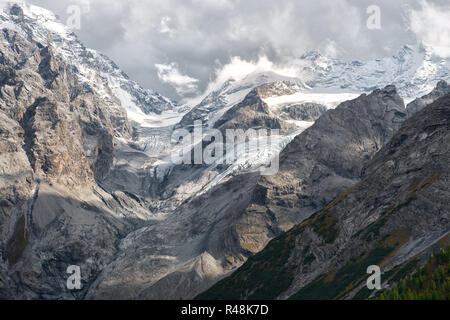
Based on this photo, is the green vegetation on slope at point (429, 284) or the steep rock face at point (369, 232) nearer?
the green vegetation on slope at point (429, 284)

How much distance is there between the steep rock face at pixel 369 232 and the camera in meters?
136

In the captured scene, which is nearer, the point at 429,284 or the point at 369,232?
the point at 429,284

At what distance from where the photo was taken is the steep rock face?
445ft

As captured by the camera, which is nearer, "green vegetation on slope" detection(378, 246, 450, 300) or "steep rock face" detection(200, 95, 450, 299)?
"green vegetation on slope" detection(378, 246, 450, 300)

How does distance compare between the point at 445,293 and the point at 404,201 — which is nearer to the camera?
the point at 445,293

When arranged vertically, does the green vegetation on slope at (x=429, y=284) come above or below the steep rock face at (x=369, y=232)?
below

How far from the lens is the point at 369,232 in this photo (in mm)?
154500

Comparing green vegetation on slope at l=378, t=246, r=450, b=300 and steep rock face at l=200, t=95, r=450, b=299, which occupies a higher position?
steep rock face at l=200, t=95, r=450, b=299

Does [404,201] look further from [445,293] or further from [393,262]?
[445,293]
